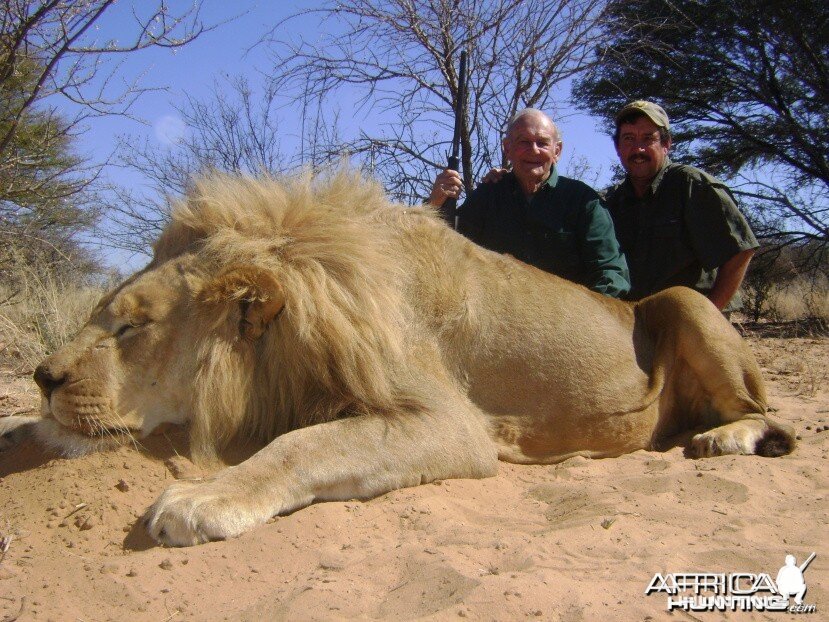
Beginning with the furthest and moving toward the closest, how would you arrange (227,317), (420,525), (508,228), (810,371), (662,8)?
(662,8)
(810,371)
(508,228)
(227,317)
(420,525)

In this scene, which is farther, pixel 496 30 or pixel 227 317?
pixel 496 30

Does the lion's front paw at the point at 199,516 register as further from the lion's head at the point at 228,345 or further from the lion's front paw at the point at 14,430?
the lion's front paw at the point at 14,430

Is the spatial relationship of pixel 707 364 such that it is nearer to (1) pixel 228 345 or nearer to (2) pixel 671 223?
(2) pixel 671 223

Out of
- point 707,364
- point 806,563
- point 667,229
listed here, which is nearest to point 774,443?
point 707,364

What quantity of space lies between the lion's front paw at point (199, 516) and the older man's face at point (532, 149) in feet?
11.9

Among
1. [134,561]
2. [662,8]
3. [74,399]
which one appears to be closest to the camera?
[134,561]

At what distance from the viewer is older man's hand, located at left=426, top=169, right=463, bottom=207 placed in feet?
17.8

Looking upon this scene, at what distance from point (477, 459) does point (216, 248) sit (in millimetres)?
1497

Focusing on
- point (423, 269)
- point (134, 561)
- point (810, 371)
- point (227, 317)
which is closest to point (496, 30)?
point (810, 371)

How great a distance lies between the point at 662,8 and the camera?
35.0 ft

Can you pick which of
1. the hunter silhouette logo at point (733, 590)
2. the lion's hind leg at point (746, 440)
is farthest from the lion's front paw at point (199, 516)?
the lion's hind leg at point (746, 440)

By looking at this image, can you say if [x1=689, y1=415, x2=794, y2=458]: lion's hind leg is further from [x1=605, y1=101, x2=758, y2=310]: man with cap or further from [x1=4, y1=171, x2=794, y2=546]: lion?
[x1=605, y1=101, x2=758, y2=310]: man with cap

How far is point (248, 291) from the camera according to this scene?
10.9 ft

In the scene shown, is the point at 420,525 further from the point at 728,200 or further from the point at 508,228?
the point at 728,200
